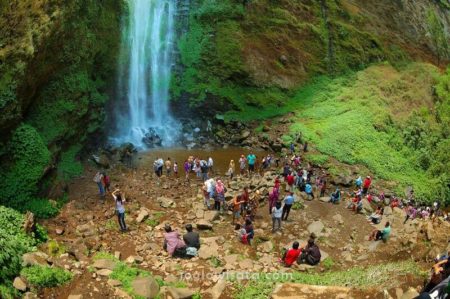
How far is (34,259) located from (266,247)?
8146 millimetres

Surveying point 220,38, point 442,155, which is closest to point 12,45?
point 220,38

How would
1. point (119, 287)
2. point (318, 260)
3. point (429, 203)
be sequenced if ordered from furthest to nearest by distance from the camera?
point (429, 203) → point (318, 260) → point (119, 287)

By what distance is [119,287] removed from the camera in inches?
465

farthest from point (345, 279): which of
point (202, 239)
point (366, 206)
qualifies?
point (366, 206)

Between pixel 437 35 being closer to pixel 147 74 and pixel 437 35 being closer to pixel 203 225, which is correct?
pixel 147 74

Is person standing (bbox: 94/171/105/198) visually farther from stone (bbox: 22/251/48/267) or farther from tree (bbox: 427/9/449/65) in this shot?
tree (bbox: 427/9/449/65)

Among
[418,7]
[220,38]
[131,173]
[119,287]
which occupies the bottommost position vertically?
[131,173]

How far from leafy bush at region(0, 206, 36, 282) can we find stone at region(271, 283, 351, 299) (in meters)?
6.88

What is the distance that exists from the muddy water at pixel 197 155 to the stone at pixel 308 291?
43.7 ft

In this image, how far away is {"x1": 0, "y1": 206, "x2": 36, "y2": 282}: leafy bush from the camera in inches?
449

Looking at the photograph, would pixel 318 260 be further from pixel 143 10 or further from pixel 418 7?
pixel 418 7

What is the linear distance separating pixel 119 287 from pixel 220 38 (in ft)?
81.1

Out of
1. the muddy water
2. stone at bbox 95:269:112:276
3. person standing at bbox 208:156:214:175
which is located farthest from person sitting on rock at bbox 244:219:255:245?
the muddy water

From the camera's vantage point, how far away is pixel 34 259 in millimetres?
12352
